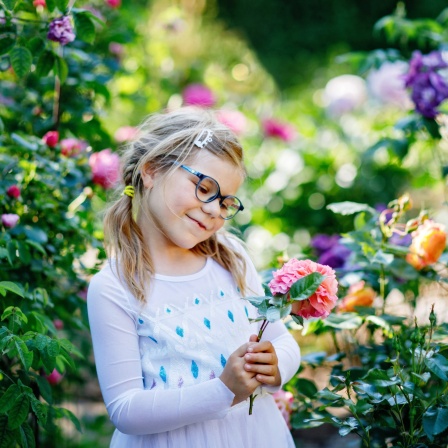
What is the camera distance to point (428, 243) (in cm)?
193

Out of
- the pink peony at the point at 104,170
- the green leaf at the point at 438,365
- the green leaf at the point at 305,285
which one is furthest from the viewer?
the pink peony at the point at 104,170

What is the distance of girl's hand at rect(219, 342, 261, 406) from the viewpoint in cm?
142

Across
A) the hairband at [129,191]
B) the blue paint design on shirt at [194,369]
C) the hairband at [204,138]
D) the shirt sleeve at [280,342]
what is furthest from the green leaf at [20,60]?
the blue paint design on shirt at [194,369]

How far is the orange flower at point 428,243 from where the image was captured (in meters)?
1.91

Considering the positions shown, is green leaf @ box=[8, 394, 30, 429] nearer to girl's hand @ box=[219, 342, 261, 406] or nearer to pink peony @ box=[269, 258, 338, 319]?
girl's hand @ box=[219, 342, 261, 406]

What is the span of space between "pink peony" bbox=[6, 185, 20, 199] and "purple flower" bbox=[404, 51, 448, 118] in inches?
52.8

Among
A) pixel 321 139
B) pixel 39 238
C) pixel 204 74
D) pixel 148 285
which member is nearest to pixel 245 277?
pixel 148 285

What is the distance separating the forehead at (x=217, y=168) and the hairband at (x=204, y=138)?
2 cm

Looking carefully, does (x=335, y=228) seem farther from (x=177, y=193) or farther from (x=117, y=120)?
(x=177, y=193)

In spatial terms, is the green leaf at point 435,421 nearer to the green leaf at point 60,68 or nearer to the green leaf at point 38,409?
the green leaf at point 38,409

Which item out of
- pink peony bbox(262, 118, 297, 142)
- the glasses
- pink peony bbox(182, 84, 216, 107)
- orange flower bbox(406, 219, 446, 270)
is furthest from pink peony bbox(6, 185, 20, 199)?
pink peony bbox(262, 118, 297, 142)

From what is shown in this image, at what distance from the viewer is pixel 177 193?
5.15ft

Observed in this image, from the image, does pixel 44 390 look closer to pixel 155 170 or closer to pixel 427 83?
pixel 155 170

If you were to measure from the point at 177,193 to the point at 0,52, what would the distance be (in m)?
0.69
